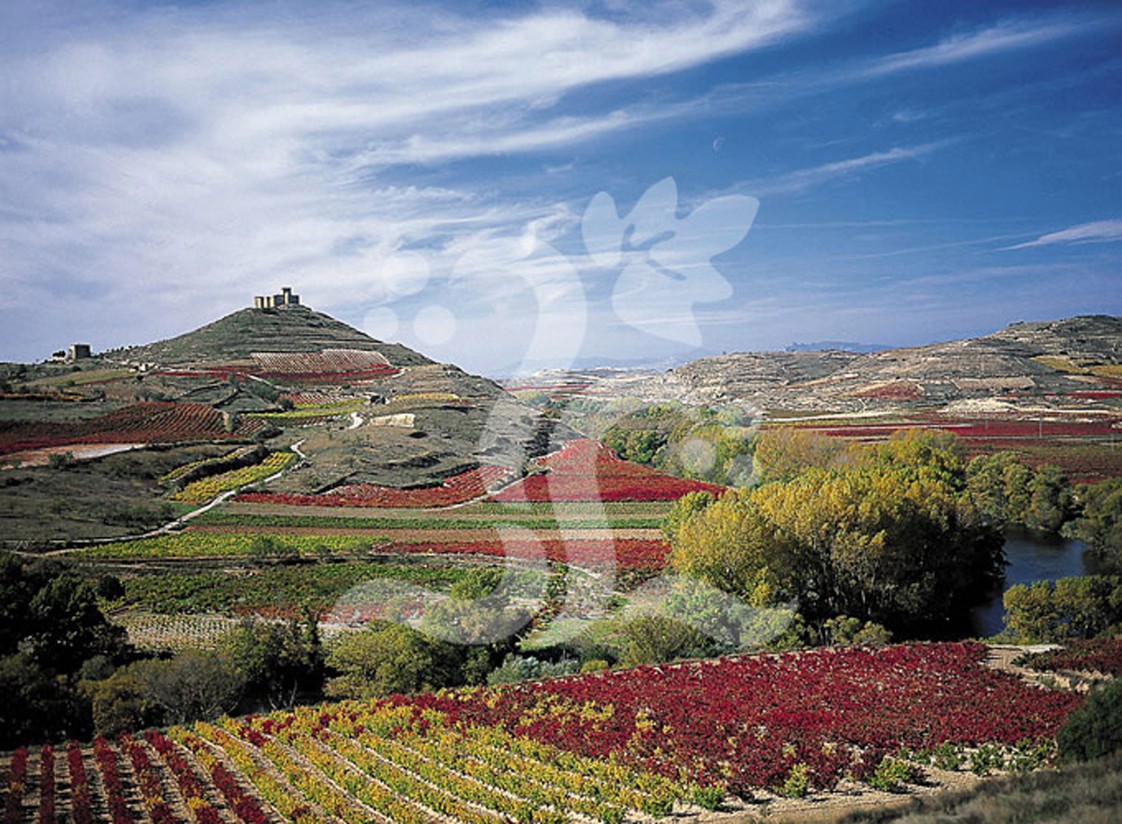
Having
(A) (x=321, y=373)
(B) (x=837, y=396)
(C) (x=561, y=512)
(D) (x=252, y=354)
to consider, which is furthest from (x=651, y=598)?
(B) (x=837, y=396)

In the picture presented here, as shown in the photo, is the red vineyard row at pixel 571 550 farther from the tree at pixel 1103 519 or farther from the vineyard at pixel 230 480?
the tree at pixel 1103 519

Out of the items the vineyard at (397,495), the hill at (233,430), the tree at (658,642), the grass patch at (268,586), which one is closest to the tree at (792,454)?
the hill at (233,430)

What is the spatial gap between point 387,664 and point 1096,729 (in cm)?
1158

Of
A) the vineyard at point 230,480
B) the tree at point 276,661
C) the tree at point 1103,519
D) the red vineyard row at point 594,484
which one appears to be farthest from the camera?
the red vineyard row at point 594,484

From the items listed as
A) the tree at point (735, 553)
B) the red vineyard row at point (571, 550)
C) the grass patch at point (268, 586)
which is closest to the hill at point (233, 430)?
the grass patch at point (268, 586)

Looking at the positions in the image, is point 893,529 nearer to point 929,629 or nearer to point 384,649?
point 929,629

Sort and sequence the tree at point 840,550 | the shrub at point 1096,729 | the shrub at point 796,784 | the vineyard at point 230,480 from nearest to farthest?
the shrub at point 1096,729
the shrub at point 796,784
the tree at point 840,550
the vineyard at point 230,480

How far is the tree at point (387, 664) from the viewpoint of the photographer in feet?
49.2

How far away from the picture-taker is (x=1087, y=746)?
9.28m

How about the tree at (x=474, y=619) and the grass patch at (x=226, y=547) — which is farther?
the grass patch at (x=226, y=547)

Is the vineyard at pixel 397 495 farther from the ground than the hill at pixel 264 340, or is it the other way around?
the hill at pixel 264 340

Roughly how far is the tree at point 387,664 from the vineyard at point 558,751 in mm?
1070

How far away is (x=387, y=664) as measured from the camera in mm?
15031

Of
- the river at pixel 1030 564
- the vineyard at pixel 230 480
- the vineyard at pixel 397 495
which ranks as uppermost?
the vineyard at pixel 230 480
